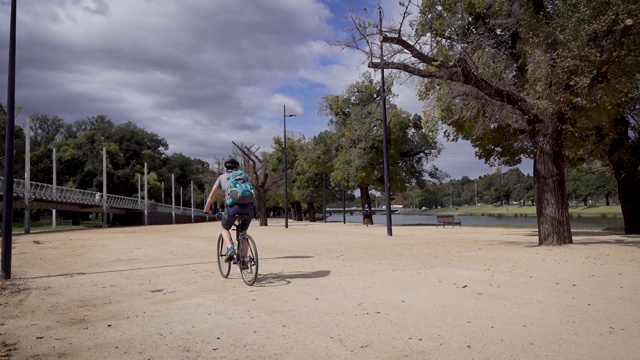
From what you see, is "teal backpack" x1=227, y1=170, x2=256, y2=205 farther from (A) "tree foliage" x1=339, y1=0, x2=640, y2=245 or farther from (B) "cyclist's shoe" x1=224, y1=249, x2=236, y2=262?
(A) "tree foliage" x1=339, y1=0, x2=640, y2=245

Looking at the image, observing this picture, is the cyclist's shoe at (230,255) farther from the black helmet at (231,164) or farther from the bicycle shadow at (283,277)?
the black helmet at (231,164)

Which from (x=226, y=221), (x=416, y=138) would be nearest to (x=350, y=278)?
(x=226, y=221)

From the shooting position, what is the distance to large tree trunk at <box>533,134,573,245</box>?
11875 mm

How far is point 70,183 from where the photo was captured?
54.7m

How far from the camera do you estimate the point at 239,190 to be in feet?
22.4

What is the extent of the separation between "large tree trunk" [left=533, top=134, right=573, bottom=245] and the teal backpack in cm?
830

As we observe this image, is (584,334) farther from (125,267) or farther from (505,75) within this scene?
(505,75)

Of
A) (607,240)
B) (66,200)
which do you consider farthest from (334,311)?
(66,200)

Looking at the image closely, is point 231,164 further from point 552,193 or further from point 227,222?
point 552,193

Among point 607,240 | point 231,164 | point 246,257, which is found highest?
point 231,164

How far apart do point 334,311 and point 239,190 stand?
2.49 metres

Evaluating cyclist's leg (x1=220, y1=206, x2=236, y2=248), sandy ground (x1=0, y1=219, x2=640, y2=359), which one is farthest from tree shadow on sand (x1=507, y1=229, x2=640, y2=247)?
cyclist's leg (x1=220, y1=206, x2=236, y2=248)

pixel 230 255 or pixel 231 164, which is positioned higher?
pixel 231 164

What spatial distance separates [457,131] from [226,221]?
12383 mm
